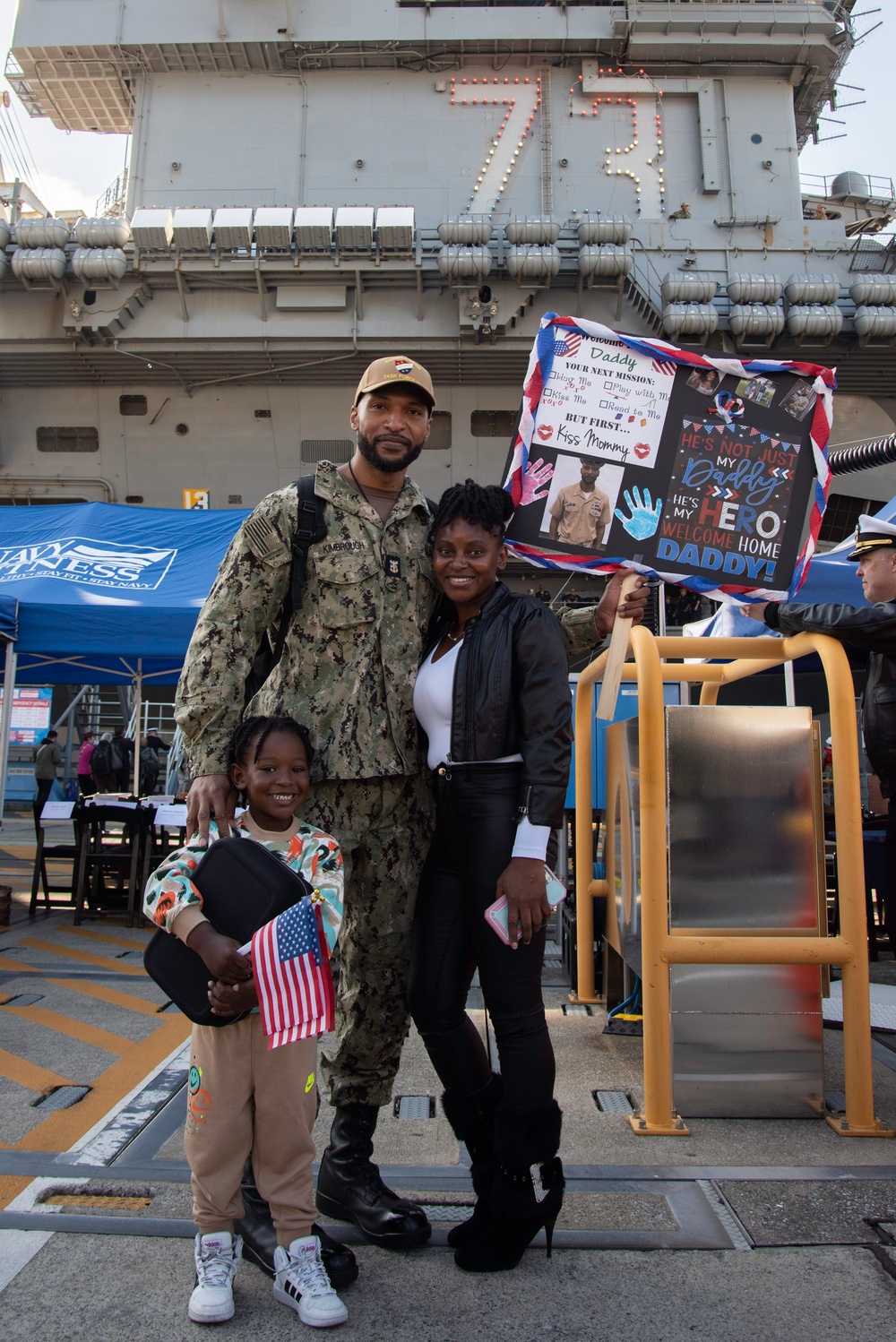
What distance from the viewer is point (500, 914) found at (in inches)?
81.2

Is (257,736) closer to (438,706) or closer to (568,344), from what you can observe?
(438,706)

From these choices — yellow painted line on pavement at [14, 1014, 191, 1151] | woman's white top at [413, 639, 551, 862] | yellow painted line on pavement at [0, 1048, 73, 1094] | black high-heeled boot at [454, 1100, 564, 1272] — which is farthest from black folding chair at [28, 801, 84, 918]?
black high-heeled boot at [454, 1100, 564, 1272]

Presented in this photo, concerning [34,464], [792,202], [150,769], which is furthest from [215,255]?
[792,202]

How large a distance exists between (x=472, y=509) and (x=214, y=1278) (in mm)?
1962

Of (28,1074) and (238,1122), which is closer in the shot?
(238,1122)

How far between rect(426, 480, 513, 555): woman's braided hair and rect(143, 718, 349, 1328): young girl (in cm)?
105

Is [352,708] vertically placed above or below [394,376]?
below

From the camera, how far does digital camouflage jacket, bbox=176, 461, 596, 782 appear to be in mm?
2299

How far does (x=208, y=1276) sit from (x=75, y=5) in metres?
23.9

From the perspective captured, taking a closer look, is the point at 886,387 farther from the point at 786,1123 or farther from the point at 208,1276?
the point at 208,1276

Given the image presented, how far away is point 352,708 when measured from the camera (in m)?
2.35

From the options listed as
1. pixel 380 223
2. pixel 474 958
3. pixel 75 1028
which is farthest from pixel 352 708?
pixel 380 223

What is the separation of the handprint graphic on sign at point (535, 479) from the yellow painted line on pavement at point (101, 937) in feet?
15.5

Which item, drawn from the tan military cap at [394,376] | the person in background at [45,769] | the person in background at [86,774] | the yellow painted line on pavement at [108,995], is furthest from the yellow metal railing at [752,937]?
the person in background at [45,769]
